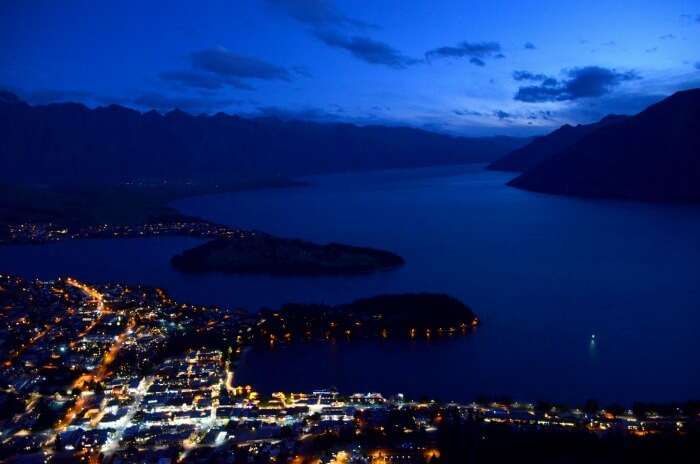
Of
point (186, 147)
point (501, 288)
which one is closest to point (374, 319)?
point (501, 288)

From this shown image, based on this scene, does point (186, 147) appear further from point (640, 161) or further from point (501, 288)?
point (501, 288)

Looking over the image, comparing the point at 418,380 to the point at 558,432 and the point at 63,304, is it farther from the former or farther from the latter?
the point at 63,304

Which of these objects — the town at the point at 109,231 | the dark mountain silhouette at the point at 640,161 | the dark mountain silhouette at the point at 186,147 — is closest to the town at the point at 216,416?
the town at the point at 109,231

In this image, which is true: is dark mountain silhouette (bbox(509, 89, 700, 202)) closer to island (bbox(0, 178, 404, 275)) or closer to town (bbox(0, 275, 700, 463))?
island (bbox(0, 178, 404, 275))

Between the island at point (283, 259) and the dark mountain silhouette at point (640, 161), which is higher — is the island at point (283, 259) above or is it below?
below

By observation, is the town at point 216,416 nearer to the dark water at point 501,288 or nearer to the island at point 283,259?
the dark water at point 501,288

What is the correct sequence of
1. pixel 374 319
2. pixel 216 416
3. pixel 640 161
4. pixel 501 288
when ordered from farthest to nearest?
pixel 640 161, pixel 501 288, pixel 374 319, pixel 216 416

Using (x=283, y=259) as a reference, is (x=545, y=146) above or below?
above
